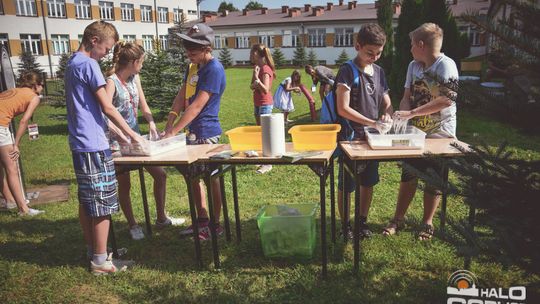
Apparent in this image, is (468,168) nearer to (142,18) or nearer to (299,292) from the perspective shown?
(299,292)

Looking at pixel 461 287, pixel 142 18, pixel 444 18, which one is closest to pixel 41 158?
pixel 461 287

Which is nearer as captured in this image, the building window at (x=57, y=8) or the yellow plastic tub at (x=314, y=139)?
the yellow plastic tub at (x=314, y=139)

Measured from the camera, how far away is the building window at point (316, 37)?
120ft

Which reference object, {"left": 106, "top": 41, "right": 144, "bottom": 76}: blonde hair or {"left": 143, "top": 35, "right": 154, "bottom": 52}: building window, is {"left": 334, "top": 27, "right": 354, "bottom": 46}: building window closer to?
{"left": 143, "top": 35, "right": 154, "bottom": 52}: building window

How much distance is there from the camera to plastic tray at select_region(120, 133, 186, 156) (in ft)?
10.4

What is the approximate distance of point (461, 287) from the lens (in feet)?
7.59

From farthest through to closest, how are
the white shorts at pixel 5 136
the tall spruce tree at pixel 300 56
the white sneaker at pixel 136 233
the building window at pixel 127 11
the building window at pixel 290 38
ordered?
the building window at pixel 290 38, the tall spruce tree at pixel 300 56, the building window at pixel 127 11, the white shorts at pixel 5 136, the white sneaker at pixel 136 233

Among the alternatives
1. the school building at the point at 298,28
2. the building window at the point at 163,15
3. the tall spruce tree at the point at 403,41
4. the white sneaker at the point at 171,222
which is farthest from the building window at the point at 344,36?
the white sneaker at the point at 171,222

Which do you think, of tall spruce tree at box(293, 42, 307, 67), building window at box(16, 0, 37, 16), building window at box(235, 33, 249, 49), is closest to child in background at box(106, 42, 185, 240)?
building window at box(16, 0, 37, 16)

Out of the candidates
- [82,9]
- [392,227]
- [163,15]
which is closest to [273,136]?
[392,227]

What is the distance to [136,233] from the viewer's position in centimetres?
393

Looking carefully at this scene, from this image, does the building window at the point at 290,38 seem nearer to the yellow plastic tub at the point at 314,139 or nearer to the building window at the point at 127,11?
the building window at the point at 127,11

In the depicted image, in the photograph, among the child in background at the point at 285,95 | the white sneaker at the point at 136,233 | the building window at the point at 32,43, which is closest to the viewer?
the white sneaker at the point at 136,233

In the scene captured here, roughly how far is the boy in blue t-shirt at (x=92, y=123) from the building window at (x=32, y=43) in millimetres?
28713
